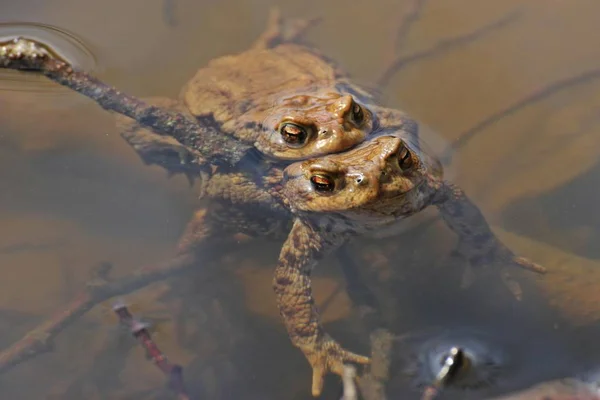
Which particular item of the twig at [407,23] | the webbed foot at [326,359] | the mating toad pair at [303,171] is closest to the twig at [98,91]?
the mating toad pair at [303,171]

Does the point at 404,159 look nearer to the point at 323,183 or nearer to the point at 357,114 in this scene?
the point at 323,183

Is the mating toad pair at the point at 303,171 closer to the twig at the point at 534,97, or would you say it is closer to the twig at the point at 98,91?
the twig at the point at 98,91

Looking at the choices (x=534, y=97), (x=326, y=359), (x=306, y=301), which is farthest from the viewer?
(x=534, y=97)

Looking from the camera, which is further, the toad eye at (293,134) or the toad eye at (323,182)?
the toad eye at (293,134)

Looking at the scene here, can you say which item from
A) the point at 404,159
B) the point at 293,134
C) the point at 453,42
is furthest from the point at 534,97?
the point at 293,134

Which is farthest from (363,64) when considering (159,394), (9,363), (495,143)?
(9,363)

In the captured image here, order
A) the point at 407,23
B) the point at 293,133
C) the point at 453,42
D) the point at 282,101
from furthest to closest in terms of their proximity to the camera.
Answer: the point at 407,23, the point at 453,42, the point at 282,101, the point at 293,133
